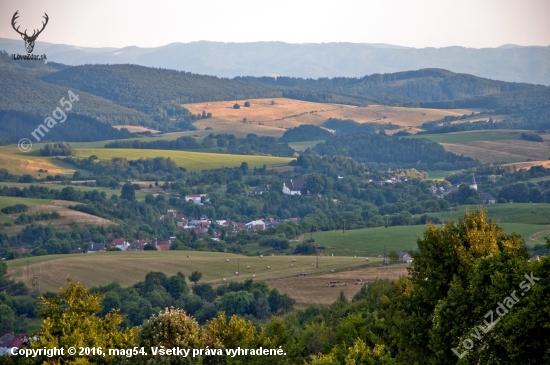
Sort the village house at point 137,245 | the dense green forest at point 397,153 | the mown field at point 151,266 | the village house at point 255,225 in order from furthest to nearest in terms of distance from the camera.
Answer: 1. the dense green forest at point 397,153
2. the village house at point 255,225
3. the village house at point 137,245
4. the mown field at point 151,266

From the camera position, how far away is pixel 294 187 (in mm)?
147125

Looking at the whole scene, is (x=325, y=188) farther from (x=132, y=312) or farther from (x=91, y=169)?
(x=132, y=312)

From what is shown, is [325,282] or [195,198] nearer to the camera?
[325,282]

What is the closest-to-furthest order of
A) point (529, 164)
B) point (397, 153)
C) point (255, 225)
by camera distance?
1. point (255, 225)
2. point (529, 164)
3. point (397, 153)

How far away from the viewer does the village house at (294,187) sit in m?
145

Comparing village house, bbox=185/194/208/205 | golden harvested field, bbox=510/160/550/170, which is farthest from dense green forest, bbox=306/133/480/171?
village house, bbox=185/194/208/205

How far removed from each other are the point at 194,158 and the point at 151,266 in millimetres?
93261

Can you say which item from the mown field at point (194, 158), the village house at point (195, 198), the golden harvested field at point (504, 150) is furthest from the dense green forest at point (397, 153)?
the village house at point (195, 198)

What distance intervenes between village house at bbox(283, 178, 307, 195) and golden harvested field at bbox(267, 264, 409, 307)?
75721 mm

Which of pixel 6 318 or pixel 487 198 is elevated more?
pixel 6 318

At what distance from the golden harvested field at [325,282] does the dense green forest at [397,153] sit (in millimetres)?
98226

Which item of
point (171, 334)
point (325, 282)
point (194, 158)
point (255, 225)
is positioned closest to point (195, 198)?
point (255, 225)

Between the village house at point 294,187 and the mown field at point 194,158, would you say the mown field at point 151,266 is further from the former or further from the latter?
the mown field at point 194,158

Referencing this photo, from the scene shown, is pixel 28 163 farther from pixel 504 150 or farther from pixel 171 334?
pixel 171 334
